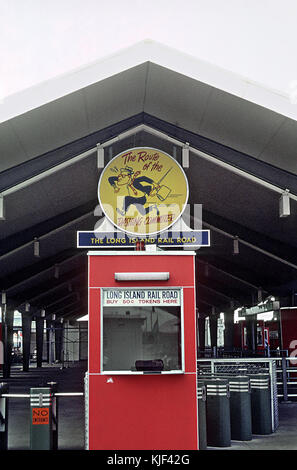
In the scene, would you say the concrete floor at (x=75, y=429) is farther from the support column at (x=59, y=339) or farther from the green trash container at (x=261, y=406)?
the support column at (x=59, y=339)

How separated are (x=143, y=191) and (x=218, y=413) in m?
4.04

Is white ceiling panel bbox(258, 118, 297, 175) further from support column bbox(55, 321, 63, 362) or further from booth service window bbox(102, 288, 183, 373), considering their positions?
support column bbox(55, 321, 63, 362)

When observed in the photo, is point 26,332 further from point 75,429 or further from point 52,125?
point 52,125

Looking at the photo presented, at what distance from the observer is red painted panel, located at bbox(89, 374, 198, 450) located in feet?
25.4

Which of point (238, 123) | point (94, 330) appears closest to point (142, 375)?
point (94, 330)

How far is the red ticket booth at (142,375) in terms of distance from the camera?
776cm

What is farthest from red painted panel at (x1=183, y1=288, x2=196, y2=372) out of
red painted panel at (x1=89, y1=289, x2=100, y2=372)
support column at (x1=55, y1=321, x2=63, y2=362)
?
support column at (x1=55, y1=321, x2=63, y2=362)

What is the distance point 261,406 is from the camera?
33.3 feet

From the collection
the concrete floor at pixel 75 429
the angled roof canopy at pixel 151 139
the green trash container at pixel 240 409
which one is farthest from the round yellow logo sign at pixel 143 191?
the concrete floor at pixel 75 429

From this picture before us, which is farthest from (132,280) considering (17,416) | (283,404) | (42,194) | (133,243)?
(283,404)

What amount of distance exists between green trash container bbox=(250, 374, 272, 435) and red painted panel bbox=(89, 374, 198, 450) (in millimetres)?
2750

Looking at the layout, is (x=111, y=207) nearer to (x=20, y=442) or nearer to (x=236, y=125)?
(x=236, y=125)

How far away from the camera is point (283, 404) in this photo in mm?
15477

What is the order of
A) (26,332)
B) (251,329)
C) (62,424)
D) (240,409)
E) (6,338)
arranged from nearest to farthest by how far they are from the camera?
(240,409), (62,424), (6,338), (251,329), (26,332)
